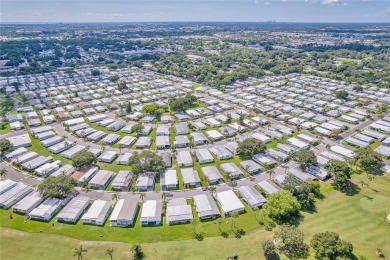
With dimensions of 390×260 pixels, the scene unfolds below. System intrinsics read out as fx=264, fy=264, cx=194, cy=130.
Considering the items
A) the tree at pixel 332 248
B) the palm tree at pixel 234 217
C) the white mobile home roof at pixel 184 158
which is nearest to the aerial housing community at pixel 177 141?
the white mobile home roof at pixel 184 158

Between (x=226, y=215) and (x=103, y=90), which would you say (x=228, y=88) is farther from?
(x=226, y=215)

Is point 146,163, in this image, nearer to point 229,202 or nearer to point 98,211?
point 98,211

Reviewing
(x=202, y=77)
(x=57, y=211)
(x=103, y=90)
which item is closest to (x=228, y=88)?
(x=202, y=77)

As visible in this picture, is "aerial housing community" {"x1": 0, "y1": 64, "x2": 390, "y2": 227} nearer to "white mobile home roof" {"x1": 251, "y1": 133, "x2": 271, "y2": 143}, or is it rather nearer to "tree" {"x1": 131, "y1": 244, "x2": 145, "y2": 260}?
"white mobile home roof" {"x1": 251, "y1": 133, "x2": 271, "y2": 143}

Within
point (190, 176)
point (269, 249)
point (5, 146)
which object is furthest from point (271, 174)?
point (5, 146)

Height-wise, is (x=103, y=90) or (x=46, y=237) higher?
(x=103, y=90)

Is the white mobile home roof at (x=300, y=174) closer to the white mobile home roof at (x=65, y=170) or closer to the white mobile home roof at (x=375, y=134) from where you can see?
the white mobile home roof at (x=375, y=134)

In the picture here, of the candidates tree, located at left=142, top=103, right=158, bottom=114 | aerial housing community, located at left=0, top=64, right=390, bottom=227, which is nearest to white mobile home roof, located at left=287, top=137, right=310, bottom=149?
aerial housing community, located at left=0, top=64, right=390, bottom=227
